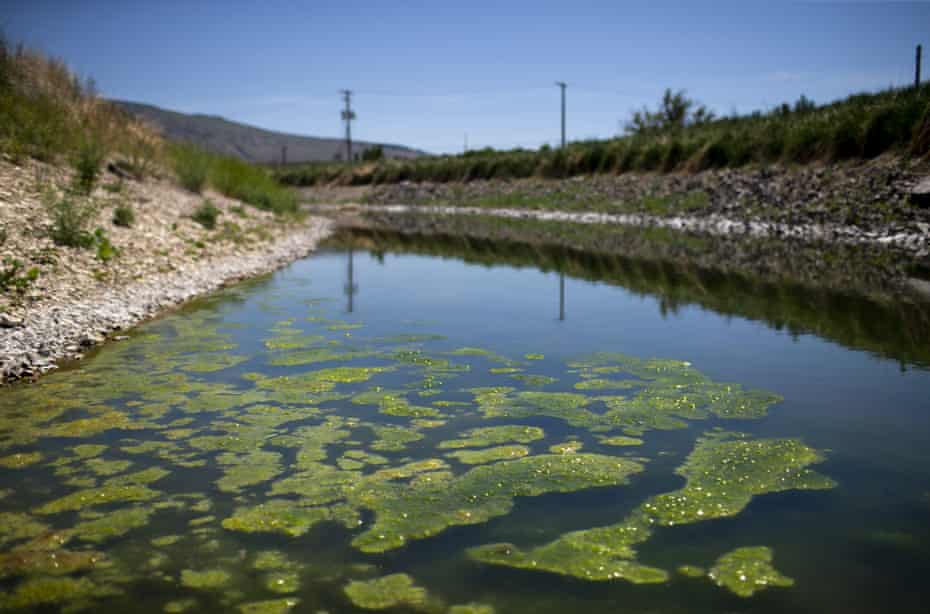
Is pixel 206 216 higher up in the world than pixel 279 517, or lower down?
higher up

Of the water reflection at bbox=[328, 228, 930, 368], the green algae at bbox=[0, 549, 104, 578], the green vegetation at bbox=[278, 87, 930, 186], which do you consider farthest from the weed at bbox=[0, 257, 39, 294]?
the green vegetation at bbox=[278, 87, 930, 186]

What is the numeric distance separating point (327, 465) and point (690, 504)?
2.33 meters

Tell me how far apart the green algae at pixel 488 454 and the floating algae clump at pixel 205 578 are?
183 cm

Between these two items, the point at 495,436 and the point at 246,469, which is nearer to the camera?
the point at 246,469

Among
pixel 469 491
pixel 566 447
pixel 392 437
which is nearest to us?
pixel 469 491

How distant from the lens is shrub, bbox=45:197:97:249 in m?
10.3

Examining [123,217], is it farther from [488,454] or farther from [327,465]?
[488,454]

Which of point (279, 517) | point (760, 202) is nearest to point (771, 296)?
point (279, 517)

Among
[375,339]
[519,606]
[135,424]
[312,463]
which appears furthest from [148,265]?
[519,606]

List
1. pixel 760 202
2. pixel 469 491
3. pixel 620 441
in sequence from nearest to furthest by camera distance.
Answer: pixel 469 491
pixel 620 441
pixel 760 202

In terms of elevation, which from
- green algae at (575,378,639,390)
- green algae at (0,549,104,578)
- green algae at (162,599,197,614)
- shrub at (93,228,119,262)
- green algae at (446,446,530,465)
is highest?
shrub at (93,228,119,262)

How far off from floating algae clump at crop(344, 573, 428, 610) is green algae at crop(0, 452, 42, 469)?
272 cm

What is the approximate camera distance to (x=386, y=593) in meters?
3.39

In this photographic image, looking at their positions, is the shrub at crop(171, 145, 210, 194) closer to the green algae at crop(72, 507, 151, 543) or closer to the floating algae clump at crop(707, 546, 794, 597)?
the green algae at crop(72, 507, 151, 543)
